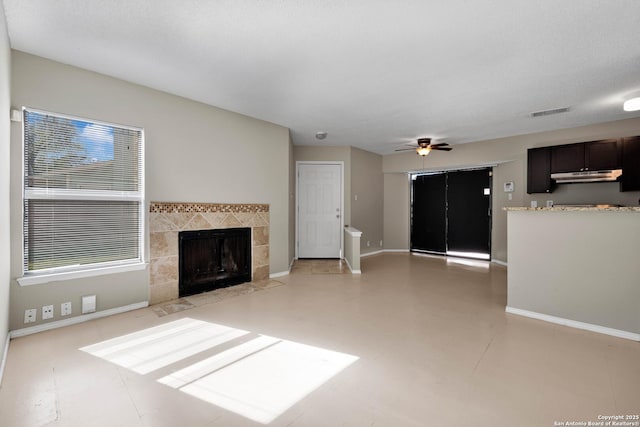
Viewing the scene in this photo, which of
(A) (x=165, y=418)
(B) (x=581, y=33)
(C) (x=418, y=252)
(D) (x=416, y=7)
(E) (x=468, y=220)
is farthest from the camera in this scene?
(C) (x=418, y=252)

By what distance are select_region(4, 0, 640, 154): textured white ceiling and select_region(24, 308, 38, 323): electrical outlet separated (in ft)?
7.82

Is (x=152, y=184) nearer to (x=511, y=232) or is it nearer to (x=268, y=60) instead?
(x=268, y=60)

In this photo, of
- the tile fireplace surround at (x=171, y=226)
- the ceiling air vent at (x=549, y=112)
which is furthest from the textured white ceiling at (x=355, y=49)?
the tile fireplace surround at (x=171, y=226)

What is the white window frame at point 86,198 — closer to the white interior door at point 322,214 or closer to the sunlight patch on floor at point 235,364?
the sunlight patch on floor at point 235,364

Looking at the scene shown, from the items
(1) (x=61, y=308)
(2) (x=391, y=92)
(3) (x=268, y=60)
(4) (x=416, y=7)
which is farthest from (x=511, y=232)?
(1) (x=61, y=308)

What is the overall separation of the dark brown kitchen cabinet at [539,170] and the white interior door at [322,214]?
363 cm

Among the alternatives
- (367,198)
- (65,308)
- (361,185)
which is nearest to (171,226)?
(65,308)

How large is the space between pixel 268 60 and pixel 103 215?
242 cm

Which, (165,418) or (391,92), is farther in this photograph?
(391,92)

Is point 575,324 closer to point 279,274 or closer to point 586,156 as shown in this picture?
point 586,156

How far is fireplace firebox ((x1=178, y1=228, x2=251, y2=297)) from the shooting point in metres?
3.73

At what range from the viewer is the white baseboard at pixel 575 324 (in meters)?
2.54

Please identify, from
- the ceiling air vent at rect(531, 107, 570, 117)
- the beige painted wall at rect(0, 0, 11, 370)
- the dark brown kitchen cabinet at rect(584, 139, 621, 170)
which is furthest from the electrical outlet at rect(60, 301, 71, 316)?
the dark brown kitchen cabinet at rect(584, 139, 621, 170)

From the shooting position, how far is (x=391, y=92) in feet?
11.3
